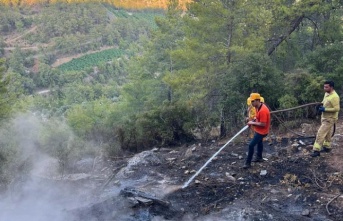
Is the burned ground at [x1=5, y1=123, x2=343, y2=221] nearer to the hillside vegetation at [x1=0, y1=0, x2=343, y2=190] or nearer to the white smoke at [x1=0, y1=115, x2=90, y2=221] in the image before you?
the white smoke at [x1=0, y1=115, x2=90, y2=221]

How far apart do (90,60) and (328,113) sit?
106 metres

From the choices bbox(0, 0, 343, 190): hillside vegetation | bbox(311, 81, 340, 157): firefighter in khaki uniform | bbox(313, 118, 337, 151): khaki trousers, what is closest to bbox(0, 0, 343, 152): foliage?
bbox(0, 0, 343, 190): hillside vegetation

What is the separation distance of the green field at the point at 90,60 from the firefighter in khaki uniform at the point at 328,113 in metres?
98.0

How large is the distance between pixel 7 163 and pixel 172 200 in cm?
570

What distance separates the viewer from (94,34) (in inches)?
4670

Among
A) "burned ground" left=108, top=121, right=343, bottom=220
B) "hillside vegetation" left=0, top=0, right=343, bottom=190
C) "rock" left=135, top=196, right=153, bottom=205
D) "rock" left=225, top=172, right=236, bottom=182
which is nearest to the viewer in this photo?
"burned ground" left=108, top=121, right=343, bottom=220

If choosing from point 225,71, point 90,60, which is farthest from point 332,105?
point 90,60

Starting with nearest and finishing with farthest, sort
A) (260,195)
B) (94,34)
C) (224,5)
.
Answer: (260,195) < (224,5) < (94,34)

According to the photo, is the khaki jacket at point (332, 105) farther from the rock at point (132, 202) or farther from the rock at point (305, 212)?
the rock at point (132, 202)

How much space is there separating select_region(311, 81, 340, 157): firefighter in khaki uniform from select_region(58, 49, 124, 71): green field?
98.0 meters

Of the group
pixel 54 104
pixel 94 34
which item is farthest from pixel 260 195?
pixel 94 34

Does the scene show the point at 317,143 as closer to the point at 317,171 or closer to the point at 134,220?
the point at 317,171

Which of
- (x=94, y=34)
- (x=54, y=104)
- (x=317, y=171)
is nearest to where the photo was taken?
(x=317, y=171)

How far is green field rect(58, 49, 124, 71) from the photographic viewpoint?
10212cm
